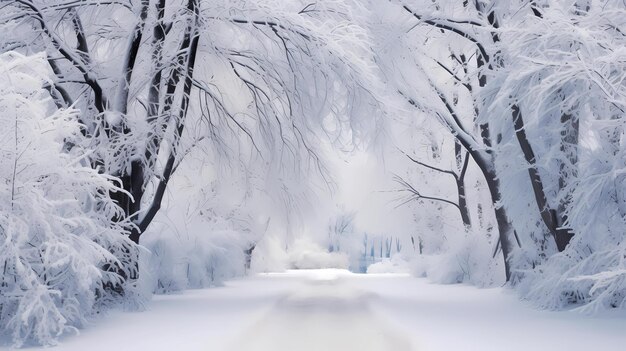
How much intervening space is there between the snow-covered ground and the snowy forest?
13 centimetres

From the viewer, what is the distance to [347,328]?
360 inches

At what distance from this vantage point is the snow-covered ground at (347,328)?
7.54m

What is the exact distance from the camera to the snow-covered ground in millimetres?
7535

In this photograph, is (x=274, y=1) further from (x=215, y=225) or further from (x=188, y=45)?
(x=215, y=225)

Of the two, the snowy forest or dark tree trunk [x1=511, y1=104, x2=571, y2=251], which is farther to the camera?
dark tree trunk [x1=511, y1=104, x2=571, y2=251]

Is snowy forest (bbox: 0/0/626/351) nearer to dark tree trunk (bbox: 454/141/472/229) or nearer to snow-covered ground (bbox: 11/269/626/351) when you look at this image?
snow-covered ground (bbox: 11/269/626/351)

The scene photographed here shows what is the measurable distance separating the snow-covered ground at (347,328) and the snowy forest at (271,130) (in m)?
0.13

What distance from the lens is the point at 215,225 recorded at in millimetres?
24891

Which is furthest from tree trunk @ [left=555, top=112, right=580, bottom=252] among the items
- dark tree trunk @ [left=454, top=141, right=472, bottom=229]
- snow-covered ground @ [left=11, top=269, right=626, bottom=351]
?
dark tree trunk @ [left=454, top=141, right=472, bottom=229]

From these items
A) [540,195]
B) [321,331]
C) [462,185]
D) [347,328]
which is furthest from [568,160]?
[462,185]

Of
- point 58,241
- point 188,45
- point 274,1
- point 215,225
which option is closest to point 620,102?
point 274,1

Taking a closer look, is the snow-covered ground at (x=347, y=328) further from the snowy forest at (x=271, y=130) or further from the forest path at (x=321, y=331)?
the snowy forest at (x=271, y=130)

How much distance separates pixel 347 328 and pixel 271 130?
5983 mm

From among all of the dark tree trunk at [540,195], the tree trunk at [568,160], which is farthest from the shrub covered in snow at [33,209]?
the dark tree trunk at [540,195]
